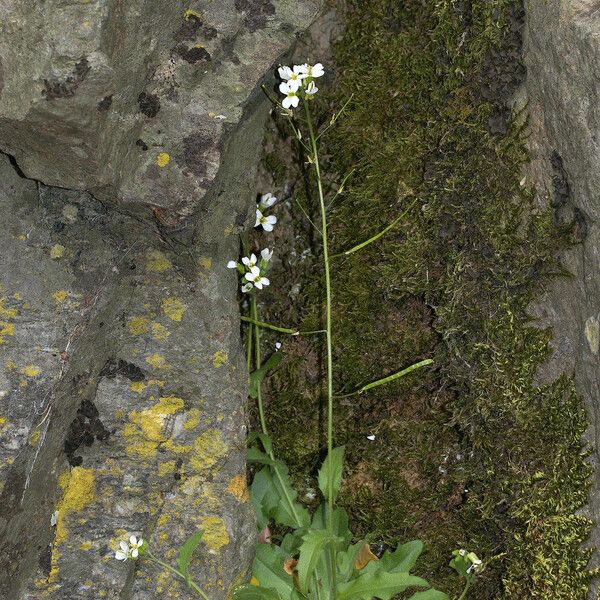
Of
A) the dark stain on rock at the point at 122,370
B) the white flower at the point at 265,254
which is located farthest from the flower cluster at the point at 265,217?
the dark stain on rock at the point at 122,370

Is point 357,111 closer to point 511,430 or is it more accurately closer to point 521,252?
point 521,252

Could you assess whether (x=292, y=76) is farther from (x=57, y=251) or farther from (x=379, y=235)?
(x=57, y=251)

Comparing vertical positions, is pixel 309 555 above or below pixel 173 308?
below

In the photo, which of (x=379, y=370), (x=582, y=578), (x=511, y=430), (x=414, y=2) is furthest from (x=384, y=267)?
(x=582, y=578)

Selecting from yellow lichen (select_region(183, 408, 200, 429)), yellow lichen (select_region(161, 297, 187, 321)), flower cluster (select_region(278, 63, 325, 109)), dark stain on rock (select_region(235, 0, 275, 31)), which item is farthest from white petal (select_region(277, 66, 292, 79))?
yellow lichen (select_region(183, 408, 200, 429))

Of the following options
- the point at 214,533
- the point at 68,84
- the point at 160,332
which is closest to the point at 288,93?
the point at 68,84

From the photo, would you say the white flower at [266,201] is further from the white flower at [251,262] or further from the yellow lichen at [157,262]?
the yellow lichen at [157,262]
